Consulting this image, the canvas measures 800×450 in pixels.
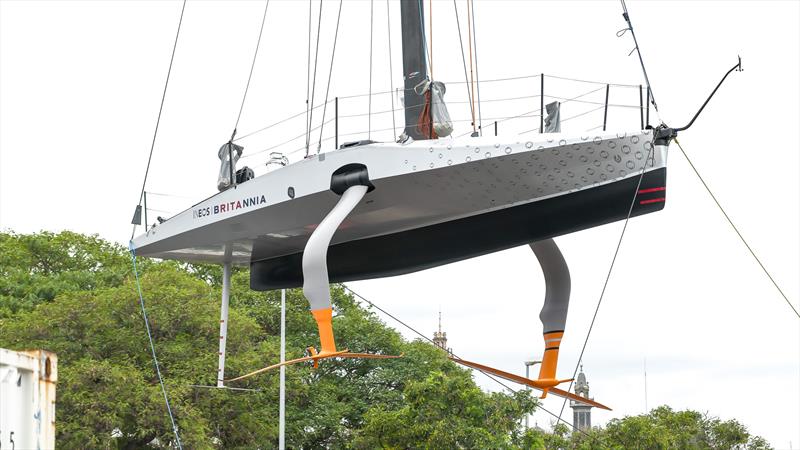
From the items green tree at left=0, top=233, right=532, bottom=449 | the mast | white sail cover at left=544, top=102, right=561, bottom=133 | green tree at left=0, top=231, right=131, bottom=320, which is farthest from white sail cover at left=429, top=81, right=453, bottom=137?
green tree at left=0, top=231, right=131, bottom=320

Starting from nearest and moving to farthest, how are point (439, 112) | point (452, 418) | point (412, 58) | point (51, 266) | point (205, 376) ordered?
1. point (439, 112)
2. point (412, 58)
3. point (452, 418)
4. point (205, 376)
5. point (51, 266)

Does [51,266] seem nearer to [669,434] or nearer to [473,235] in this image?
[669,434]

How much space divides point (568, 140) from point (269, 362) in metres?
23.8

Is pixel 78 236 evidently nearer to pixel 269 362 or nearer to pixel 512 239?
pixel 269 362

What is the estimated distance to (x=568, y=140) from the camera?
14.4 meters

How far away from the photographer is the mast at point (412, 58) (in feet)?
53.4

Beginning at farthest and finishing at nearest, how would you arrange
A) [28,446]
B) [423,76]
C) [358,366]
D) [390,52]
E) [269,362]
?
[358,366], [269,362], [390,52], [423,76], [28,446]

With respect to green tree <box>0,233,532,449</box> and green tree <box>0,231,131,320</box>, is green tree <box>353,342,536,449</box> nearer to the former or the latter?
green tree <box>0,233,532,449</box>

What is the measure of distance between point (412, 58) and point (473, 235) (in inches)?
106

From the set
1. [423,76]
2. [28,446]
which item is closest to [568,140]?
[423,76]

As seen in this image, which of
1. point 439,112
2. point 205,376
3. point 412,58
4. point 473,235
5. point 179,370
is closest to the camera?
point 439,112

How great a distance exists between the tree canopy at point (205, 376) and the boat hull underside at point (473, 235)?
14153mm

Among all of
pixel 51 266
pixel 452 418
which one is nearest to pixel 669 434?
pixel 452 418

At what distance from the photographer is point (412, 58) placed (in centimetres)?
1686
